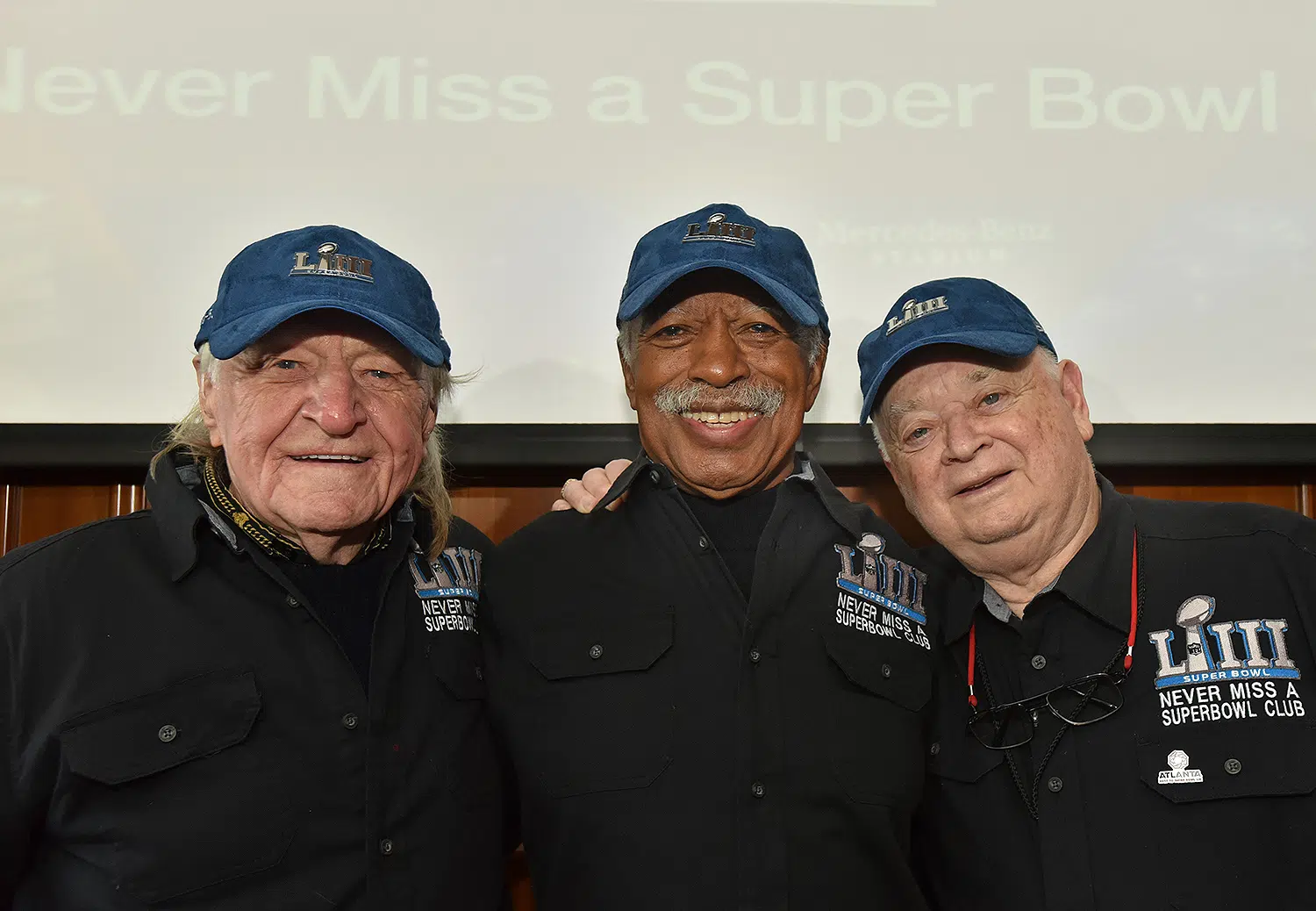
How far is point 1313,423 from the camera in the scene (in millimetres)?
2346

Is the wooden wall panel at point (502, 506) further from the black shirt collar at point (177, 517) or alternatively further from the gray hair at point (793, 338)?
the black shirt collar at point (177, 517)

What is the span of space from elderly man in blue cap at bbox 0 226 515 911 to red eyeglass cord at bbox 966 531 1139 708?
0.80m

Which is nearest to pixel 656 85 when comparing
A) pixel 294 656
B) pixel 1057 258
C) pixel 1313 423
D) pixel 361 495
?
pixel 1057 258

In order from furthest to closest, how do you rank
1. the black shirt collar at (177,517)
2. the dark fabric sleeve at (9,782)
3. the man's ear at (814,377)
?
the man's ear at (814,377), the black shirt collar at (177,517), the dark fabric sleeve at (9,782)

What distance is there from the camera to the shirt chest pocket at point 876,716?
5.54 feet

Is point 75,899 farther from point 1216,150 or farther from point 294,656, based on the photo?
point 1216,150

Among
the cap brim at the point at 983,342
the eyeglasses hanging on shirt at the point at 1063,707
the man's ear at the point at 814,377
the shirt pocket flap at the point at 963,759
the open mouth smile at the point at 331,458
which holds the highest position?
the man's ear at the point at 814,377

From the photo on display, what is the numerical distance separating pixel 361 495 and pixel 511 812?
634 millimetres

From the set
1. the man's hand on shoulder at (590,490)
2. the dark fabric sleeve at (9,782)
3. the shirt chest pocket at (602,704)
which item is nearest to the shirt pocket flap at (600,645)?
the shirt chest pocket at (602,704)

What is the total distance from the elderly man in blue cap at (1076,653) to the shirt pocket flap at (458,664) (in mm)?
778

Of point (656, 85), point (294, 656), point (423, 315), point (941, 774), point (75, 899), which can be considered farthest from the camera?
point (656, 85)

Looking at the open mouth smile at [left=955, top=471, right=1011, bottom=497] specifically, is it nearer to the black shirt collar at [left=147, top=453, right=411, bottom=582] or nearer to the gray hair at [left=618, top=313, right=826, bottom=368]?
the gray hair at [left=618, top=313, right=826, bottom=368]

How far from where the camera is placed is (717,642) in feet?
5.64

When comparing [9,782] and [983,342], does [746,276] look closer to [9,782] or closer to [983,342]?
[983,342]
